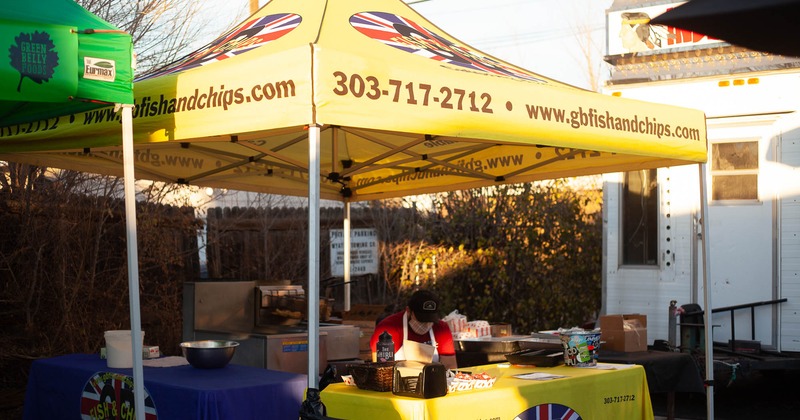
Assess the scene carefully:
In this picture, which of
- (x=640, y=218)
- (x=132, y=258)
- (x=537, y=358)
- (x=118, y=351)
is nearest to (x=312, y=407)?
(x=132, y=258)

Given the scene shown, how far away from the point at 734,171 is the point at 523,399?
481 centimetres

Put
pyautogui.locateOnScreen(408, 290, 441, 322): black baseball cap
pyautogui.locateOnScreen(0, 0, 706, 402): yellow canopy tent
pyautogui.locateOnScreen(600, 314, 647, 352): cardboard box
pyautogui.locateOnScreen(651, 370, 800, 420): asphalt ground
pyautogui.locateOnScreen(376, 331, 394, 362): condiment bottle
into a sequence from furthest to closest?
pyautogui.locateOnScreen(651, 370, 800, 420): asphalt ground → pyautogui.locateOnScreen(600, 314, 647, 352): cardboard box → pyautogui.locateOnScreen(408, 290, 441, 322): black baseball cap → pyautogui.locateOnScreen(376, 331, 394, 362): condiment bottle → pyautogui.locateOnScreen(0, 0, 706, 402): yellow canopy tent

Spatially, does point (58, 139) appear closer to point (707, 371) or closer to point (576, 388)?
point (576, 388)

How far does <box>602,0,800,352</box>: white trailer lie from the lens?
852 centimetres

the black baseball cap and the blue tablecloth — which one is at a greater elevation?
the black baseball cap

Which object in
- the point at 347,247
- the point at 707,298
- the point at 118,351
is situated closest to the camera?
the point at 118,351

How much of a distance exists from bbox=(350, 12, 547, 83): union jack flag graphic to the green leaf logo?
2.03m

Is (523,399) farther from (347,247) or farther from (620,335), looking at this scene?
(347,247)

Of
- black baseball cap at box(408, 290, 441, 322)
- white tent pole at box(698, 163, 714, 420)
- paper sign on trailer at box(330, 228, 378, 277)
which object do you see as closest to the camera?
black baseball cap at box(408, 290, 441, 322)

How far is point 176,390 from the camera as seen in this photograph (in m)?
5.03

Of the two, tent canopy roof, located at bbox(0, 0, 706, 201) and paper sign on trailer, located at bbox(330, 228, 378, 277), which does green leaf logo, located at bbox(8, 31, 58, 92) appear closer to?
tent canopy roof, located at bbox(0, 0, 706, 201)

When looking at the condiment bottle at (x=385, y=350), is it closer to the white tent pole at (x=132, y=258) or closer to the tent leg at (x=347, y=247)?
the white tent pole at (x=132, y=258)

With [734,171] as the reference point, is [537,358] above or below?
below

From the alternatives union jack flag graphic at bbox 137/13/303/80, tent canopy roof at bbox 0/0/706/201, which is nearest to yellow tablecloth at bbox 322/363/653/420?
tent canopy roof at bbox 0/0/706/201
